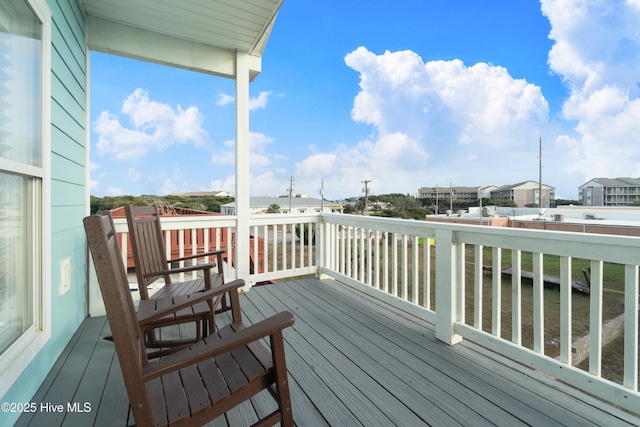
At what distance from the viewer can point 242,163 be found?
330 centimetres

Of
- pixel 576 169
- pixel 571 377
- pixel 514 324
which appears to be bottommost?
pixel 571 377

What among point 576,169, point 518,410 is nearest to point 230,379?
point 518,410

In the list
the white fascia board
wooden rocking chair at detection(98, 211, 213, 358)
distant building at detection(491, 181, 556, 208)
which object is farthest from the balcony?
distant building at detection(491, 181, 556, 208)

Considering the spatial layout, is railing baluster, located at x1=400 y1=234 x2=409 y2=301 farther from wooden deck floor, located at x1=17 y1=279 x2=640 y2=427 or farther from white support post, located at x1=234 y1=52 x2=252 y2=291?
white support post, located at x1=234 y1=52 x2=252 y2=291

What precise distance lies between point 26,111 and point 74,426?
1.53 meters

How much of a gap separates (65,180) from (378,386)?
250cm

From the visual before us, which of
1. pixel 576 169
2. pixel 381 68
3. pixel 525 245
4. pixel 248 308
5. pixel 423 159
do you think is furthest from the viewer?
pixel 423 159

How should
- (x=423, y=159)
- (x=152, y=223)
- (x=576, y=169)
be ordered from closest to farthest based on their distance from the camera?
(x=152, y=223) < (x=576, y=169) < (x=423, y=159)

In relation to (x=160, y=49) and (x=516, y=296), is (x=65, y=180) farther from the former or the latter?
(x=516, y=296)

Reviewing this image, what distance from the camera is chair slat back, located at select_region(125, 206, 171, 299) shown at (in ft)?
7.50

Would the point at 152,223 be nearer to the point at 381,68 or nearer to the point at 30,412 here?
the point at 30,412

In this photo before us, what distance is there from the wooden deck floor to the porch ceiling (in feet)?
8.61

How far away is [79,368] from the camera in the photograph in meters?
1.82

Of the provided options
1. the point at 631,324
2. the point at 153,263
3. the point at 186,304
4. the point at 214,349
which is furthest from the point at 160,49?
the point at 631,324
